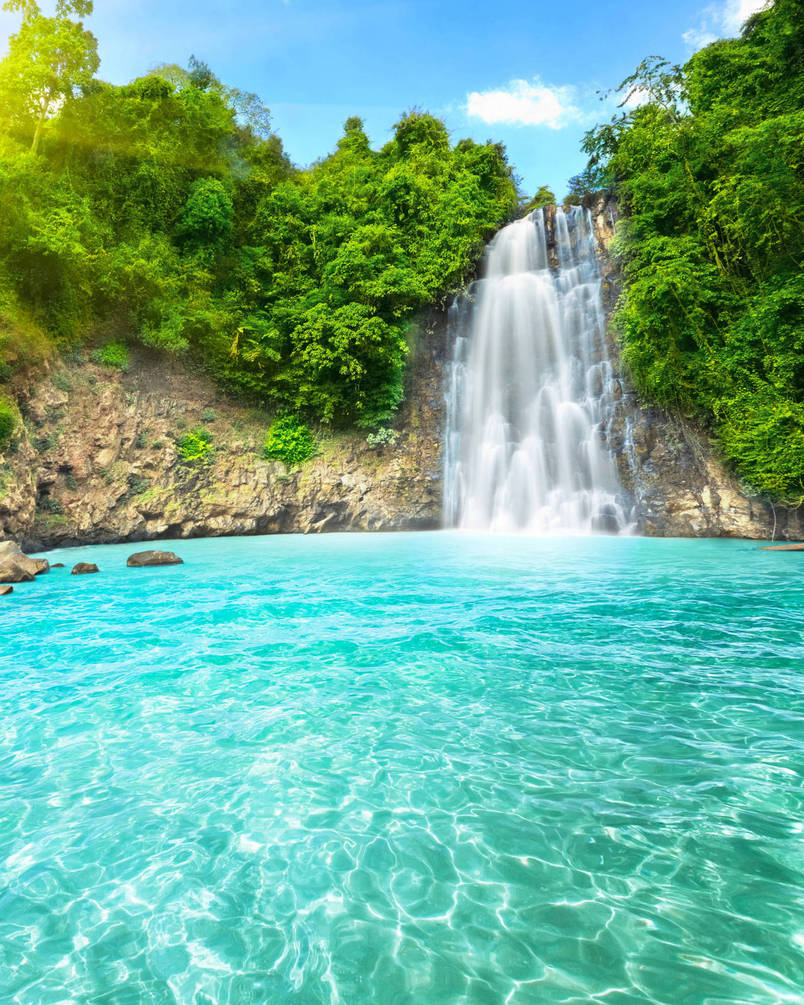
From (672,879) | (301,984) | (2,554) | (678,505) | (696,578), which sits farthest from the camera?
(678,505)

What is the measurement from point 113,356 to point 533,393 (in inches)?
661

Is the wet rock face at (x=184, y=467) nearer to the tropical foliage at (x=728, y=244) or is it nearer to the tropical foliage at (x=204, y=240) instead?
the tropical foliage at (x=204, y=240)

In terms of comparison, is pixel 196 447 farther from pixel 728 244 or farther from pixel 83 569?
pixel 728 244

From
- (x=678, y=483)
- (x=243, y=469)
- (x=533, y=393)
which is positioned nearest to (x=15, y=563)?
(x=243, y=469)

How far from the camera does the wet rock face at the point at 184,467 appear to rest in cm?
1781

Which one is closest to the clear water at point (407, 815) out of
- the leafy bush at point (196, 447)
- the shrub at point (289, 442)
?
the leafy bush at point (196, 447)

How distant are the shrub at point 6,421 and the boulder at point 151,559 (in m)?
5.72

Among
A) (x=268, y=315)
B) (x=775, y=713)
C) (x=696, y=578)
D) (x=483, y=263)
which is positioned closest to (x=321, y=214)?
(x=268, y=315)

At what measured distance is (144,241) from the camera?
2116 centimetres

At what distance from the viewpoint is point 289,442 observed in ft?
73.8

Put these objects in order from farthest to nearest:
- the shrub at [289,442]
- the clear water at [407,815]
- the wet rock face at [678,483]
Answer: the shrub at [289,442]
the wet rock face at [678,483]
the clear water at [407,815]

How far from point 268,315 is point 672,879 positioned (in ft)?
79.6

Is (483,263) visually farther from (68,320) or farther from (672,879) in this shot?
(672,879)

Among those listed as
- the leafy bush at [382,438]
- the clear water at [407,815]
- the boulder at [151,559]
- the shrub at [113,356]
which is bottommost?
the clear water at [407,815]
